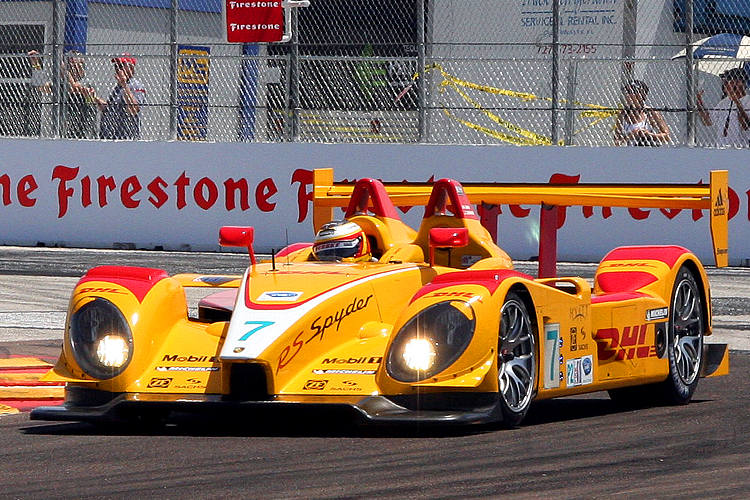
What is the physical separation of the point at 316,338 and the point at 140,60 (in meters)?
12.5

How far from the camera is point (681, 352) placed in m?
8.41

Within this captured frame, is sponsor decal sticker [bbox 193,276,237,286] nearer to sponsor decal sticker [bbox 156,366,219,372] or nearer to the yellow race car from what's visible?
the yellow race car

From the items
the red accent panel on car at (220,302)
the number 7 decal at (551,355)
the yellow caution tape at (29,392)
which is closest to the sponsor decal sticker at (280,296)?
the red accent panel on car at (220,302)

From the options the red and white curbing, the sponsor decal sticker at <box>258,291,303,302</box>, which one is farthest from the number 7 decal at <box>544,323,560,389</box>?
the red and white curbing

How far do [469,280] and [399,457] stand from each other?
3.73 feet

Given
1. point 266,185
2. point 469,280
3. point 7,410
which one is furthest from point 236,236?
point 266,185

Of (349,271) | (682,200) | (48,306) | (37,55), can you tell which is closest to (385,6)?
(37,55)

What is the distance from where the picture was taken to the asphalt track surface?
218 inches

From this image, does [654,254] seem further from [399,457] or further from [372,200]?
[399,457]

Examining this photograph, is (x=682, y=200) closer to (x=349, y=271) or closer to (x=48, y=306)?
(x=349, y=271)

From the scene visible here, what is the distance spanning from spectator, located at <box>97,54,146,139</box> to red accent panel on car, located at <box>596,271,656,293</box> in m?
11.3

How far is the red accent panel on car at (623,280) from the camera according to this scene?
8305 millimetres

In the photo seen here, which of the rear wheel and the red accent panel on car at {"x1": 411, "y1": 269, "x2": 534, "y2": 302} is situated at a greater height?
the red accent panel on car at {"x1": 411, "y1": 269, "x2": 534, "y2": 302}

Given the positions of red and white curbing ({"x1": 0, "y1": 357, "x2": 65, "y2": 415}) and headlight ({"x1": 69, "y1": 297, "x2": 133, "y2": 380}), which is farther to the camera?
red and white curbing ({"x1": 0, "y1": 357, "x2": 65, "y2": 415})
